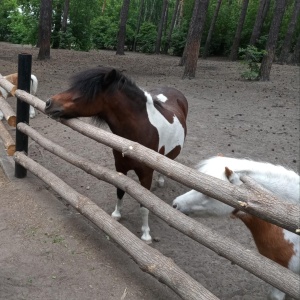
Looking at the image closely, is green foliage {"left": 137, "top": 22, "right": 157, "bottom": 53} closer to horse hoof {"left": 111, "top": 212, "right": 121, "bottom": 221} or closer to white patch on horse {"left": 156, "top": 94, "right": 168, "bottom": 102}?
white patch on horse {"left": 156, "top": 94, "right": 168, "bottom": 102}

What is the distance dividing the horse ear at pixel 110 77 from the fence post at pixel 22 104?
1550 mm

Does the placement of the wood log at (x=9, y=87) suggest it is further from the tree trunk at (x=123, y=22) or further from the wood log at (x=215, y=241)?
the tree trunk at (x=123, y=22)

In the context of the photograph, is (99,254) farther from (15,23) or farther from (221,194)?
(15,23)

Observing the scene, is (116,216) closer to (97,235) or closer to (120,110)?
(97,235)

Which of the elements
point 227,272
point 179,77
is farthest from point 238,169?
point 179,77

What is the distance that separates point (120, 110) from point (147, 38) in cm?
3081

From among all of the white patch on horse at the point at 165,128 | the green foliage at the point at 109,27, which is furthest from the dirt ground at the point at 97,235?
the green foliage at the point at 109,27

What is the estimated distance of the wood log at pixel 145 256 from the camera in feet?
8.07

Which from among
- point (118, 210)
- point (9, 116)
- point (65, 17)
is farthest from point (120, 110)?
point (65, 17)

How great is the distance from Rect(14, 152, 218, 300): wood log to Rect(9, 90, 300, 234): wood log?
0.62 m

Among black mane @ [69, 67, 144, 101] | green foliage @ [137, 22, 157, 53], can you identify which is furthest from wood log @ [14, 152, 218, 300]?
green foliage @ [137, 22, 157, 53]

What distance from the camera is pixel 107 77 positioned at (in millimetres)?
3461

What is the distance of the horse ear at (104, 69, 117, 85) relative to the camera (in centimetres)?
343

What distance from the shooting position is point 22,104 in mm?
4777
